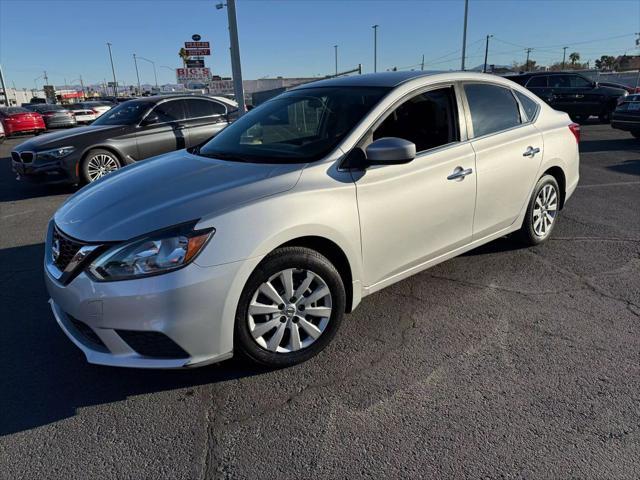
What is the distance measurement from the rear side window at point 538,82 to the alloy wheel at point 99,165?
48.5 feet

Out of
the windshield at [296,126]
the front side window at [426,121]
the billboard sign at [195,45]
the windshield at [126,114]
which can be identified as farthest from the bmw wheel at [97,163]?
the billboard sign at [195,45]

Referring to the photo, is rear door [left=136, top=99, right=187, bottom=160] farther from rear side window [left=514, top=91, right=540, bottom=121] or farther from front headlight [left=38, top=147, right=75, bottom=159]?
rear side window [left=514, top=91, right=540, bottom=121]

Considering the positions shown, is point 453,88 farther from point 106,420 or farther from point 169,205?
point 106,420

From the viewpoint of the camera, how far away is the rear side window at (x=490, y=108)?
391 centimetres

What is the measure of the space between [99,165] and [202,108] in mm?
2256

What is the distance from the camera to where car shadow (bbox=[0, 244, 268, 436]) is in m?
2.63

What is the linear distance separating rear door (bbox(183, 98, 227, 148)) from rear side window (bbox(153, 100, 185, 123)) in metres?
0.13

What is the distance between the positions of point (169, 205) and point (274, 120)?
1598 millimetres

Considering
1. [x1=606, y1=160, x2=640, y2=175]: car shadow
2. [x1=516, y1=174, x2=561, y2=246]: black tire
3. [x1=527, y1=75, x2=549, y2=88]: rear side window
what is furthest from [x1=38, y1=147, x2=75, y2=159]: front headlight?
[x1=527, y1=75, x2=549, y2=88]: rear side window

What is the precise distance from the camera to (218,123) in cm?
923

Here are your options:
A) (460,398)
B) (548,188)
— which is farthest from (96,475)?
(548,188)

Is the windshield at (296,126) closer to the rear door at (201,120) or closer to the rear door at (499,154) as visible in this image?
the rear door at (499,154)

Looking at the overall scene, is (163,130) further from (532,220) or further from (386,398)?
(386,398)

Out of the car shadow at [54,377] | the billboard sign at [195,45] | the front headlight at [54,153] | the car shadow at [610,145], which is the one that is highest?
the billboard sign at [195,45]
